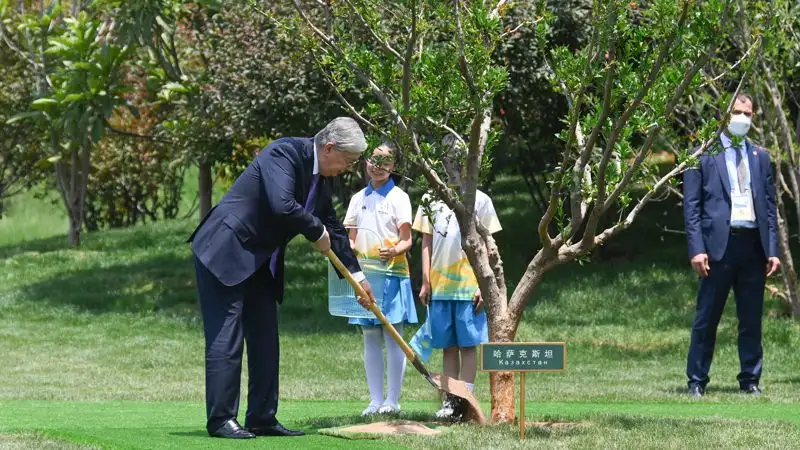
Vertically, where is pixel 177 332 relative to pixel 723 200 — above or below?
below

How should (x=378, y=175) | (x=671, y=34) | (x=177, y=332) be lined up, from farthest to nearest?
(x=177, y=332) < (x=378, y=175) < (x=671, y=34)

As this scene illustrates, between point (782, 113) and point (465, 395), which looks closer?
point (465, 395)

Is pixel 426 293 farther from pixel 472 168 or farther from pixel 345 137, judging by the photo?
pixel 345 137

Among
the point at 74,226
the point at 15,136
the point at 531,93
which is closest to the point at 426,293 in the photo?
the point at 531,93

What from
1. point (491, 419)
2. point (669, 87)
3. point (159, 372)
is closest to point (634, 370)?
point (159, 372)

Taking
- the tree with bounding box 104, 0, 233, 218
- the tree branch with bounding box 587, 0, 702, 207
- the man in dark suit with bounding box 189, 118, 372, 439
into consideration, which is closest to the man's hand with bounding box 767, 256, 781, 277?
the tree branch with bounding box 587, 0, 702, 207

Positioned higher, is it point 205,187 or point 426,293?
point 205,187

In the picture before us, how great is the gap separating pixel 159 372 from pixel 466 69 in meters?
7.85

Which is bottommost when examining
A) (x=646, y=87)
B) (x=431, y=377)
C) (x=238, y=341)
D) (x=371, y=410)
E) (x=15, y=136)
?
(x=371, y=410)

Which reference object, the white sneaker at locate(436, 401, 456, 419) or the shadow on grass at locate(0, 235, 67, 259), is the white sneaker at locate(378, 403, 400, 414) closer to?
the white sneaker at locate(436, 401, 456, 419)

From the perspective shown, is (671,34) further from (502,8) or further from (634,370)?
(634,370)

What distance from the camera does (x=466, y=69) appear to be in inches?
313

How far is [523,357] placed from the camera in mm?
7996

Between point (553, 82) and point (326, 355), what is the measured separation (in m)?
8.53
